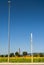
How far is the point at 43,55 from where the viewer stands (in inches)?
1432

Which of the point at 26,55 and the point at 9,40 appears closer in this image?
the point at 9,40

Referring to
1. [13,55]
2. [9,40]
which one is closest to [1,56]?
[13,55]

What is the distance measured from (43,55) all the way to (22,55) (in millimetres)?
3636

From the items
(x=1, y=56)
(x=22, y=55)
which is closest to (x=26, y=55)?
(x=22, y=55)

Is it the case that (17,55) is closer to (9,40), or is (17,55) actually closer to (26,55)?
(26,55)

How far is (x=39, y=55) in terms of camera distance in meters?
35.8

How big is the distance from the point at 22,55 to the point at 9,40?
1097 cm

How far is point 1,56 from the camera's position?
34.4 metres

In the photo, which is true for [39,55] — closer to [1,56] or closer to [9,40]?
[1,56]

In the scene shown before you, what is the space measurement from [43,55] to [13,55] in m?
5.30

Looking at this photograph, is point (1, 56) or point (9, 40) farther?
point (1, 56)

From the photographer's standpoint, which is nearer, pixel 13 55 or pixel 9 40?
pixel 9 40

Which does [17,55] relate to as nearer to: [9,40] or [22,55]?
[22,55]

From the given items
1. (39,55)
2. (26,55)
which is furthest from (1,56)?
(39,55)
